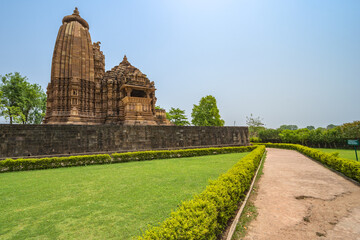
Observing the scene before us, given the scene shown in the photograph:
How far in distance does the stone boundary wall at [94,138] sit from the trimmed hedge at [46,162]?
1.17m

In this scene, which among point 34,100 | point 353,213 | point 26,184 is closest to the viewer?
point 353,213

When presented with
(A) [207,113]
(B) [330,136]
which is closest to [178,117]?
(A) [207,113]

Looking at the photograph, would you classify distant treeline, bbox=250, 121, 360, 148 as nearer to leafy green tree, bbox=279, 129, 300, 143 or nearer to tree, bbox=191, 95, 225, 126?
leafy green tree, bbox=279, 129, 300, 143

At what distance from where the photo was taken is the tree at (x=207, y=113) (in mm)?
36106

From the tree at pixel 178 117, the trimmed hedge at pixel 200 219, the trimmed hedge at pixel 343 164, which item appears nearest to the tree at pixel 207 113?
the tree at pixel 178 117

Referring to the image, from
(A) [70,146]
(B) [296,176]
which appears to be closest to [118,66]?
(A) [70,146]

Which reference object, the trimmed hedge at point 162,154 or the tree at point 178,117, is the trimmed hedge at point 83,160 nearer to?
the trimmed hedge at point 162,154

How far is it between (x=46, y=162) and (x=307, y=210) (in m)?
11.3

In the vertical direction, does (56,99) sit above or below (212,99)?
below

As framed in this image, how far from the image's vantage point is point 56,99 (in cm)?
1686

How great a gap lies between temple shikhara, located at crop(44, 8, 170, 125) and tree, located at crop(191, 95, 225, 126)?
62.0ft

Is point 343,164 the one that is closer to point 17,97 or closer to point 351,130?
point 351,130

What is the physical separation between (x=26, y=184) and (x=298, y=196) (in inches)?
352

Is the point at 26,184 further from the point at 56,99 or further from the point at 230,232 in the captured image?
the point at 56,99
